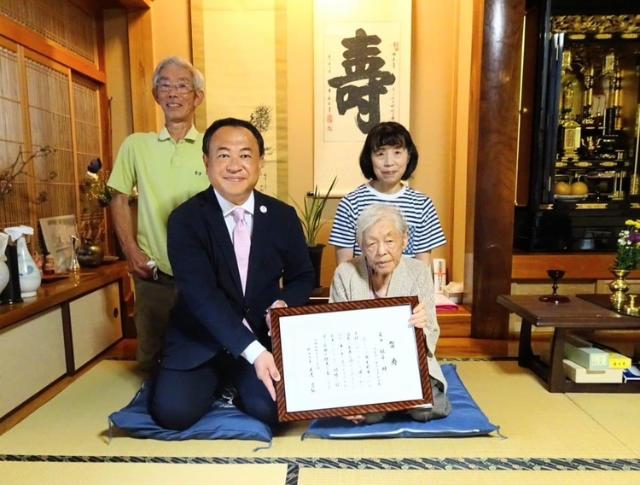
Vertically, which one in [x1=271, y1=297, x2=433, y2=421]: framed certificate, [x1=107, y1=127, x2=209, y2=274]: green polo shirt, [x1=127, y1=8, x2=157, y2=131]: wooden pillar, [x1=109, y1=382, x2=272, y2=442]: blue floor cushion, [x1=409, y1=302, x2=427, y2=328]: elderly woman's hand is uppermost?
[x1=127, y1=8, x2=157, y2=131]: wooden pillar

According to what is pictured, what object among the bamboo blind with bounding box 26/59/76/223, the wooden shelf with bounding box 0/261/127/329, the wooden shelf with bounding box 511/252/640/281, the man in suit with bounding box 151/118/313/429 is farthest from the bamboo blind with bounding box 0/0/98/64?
the wooden shelf with bounding box 511/252/640/281

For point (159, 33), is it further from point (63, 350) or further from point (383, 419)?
point (383, 419)

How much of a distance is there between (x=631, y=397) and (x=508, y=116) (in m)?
1.66

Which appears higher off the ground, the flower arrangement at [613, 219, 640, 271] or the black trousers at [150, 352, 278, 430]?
the flower arrangement at [613, 219, 640, 271]

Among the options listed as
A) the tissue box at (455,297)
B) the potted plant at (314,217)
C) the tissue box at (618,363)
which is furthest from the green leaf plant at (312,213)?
the tissue box at (618,363)

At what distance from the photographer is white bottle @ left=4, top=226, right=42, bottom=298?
2281 millimetres

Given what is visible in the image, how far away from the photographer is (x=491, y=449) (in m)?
1.72

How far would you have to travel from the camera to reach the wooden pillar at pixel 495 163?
114 inches

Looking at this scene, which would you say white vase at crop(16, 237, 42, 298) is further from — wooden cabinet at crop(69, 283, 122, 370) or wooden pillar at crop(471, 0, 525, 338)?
wooden pillar at crop(471, 0, 525, 338)

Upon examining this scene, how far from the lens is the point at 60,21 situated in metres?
3.06

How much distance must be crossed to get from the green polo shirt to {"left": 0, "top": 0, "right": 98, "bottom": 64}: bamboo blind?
1077 mm

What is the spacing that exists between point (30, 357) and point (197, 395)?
92 centimetres

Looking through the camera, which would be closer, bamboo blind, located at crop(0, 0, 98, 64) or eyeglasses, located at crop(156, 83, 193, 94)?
eyeglasses, located at crop(156, 83, 193, 94)

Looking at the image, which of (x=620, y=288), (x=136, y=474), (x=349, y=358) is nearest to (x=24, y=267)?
(x=136, y=474)
